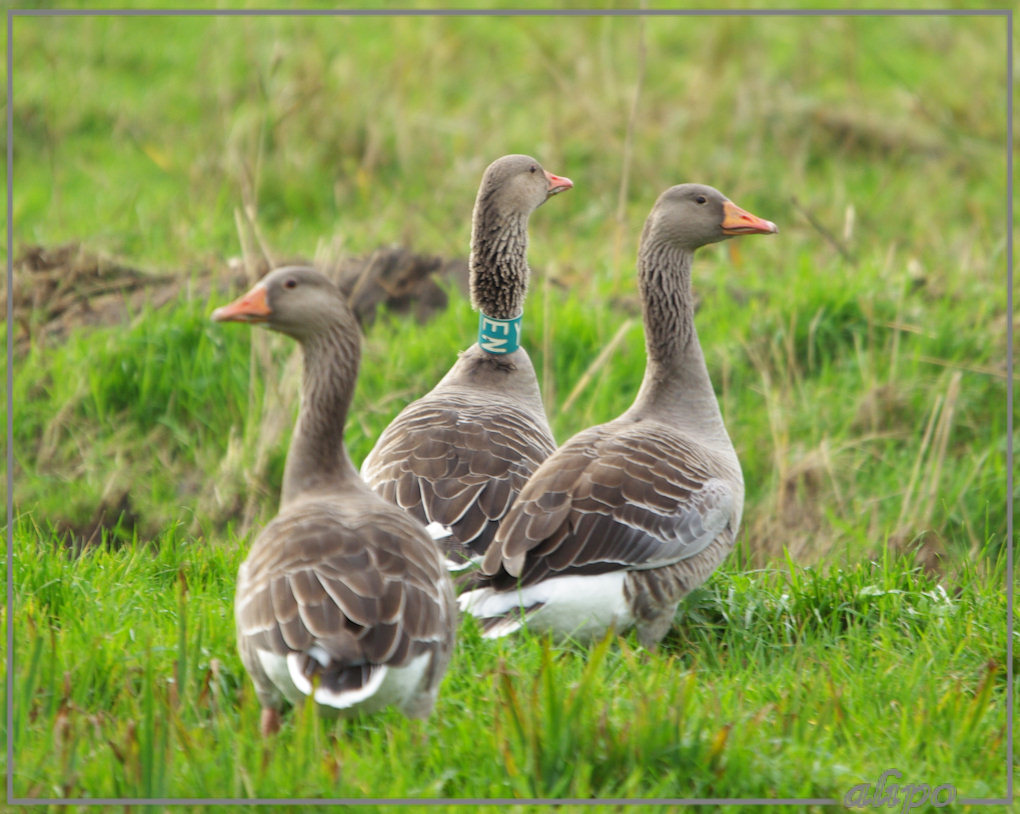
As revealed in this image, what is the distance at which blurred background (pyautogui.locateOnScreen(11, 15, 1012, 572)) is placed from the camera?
23.9ft

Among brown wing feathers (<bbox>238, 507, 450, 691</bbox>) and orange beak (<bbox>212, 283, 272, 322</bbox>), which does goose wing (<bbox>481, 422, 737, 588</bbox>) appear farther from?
orange beak (<bbox>212, 283, 272, 322</bbox>)

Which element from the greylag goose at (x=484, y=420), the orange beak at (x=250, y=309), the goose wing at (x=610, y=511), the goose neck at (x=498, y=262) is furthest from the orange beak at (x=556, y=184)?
the orange beak at (x=250, y=309)

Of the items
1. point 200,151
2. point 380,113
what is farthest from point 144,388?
point 380,113

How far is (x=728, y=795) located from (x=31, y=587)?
9.40 feet

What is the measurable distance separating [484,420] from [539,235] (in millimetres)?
4843

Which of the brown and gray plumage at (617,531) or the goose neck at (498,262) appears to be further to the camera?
the goose neck at (498,262)

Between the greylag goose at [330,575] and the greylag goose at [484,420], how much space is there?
1001mm

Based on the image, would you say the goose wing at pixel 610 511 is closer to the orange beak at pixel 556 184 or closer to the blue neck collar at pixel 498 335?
the blue neck collar at pixel 498 335

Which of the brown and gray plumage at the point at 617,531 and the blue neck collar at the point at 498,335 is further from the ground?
the blue neck collar at the point at 498,335

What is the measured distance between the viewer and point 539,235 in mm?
10305

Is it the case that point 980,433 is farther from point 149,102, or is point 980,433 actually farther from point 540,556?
point 149,102

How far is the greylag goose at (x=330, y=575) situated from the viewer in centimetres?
364

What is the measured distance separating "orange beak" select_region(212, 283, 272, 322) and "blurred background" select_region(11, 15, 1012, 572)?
2.16m

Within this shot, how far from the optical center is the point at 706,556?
520 centimetres
